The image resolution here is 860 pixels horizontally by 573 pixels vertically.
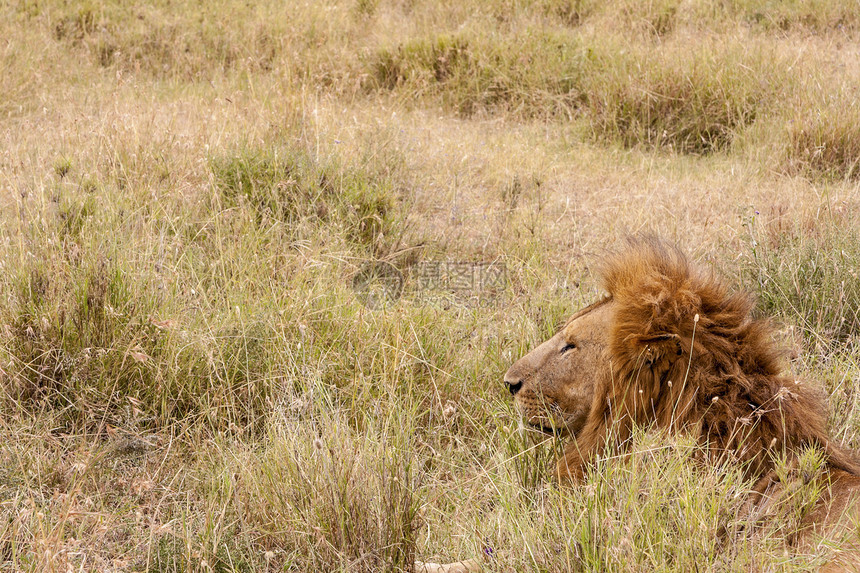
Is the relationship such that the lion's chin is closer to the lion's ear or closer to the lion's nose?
the lion's nose

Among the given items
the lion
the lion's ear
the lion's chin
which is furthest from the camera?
the lion's chin

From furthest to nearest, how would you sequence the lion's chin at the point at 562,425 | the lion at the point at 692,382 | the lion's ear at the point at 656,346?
the lion's chin at the point at 562,425 → the lion's ear at the point at 656,346 → the lion at the point at 692,382

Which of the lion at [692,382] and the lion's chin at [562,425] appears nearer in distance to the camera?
the lion at [692,382]

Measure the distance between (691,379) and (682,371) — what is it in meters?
0.03

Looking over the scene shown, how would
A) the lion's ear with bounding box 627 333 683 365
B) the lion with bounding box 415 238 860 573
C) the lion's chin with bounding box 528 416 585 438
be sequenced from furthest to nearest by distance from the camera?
the lion's chin with bounding box 528 416 585 438
the lion's ear with bounding box 627 333 683 365
the lion with bounding box 415 238 860 573

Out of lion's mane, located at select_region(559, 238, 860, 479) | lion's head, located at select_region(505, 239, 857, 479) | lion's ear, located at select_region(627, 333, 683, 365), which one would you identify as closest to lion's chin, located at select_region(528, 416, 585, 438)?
lion's head, located at select_region(505, 239, 857, 479)

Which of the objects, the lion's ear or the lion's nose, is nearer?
the lion's ear

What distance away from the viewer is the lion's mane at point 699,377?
2186 millimetres

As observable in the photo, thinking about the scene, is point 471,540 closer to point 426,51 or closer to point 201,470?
point 201,470

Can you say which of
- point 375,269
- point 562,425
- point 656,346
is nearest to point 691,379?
point 656,346

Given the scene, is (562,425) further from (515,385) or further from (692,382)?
A: (692,382)

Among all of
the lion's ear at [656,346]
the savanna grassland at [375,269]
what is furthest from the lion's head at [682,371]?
the savanna grassland at [375,269]

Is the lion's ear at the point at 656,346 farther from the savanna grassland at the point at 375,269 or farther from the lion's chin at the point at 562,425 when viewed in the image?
the lion's chin at the point at 562,425

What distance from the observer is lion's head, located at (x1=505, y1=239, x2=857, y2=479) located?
2.19m
